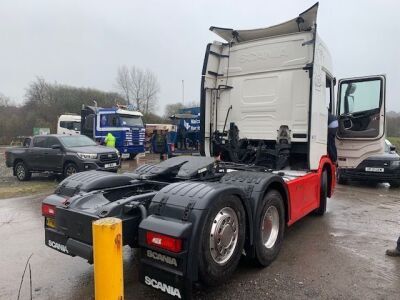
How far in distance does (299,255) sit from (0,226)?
518 centimetres

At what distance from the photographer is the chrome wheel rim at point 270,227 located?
13.8 feet

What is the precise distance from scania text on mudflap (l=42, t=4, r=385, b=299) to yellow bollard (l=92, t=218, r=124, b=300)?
0.61 meters

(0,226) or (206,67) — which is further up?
(206,67)

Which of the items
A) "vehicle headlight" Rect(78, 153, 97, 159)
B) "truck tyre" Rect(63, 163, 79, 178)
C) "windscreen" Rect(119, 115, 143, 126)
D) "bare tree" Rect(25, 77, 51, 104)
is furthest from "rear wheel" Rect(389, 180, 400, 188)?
"bare tree" Rect(25, 77, 51, 104)

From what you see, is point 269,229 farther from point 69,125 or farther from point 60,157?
point 69,125

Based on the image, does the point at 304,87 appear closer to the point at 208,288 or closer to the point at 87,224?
the point at 208,288

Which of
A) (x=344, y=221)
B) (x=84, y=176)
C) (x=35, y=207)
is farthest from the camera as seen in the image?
(x=35, y=207)

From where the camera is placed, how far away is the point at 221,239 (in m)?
3.29

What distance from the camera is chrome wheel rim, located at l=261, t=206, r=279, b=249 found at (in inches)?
166

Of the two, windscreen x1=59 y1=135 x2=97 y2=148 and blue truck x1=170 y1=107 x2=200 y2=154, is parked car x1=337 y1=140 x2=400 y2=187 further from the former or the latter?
windscreen x1=59 y1=135 x2=97 y2=148

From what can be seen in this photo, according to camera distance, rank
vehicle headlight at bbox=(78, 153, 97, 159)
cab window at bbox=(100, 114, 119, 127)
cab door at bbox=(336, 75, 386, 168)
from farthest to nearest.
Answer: cab window at bbox=(100, 114, 119, 127) → vehicle headlight at bbox=(78, 153, 97, 159) → cab door at bbox=(336, 75, 386, 168)

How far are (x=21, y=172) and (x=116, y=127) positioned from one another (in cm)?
663

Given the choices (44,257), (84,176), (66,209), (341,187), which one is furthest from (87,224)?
(341,187)

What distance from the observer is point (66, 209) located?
362 centimetres
